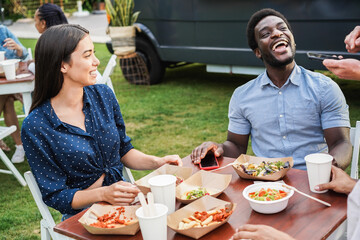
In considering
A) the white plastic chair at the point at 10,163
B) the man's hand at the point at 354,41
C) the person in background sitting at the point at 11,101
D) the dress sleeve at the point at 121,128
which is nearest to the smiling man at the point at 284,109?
the man's hand at the point at 354,41

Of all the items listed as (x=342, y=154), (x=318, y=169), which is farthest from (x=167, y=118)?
(x=318, y=169)

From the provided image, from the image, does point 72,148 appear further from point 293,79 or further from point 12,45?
point 12,45

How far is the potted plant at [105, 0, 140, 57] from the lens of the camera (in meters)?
8.00

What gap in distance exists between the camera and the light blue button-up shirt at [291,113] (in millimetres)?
2887

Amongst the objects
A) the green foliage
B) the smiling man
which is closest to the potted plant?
the green foliage

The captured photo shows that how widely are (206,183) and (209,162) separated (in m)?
0.34

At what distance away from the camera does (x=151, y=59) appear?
27.9 feet

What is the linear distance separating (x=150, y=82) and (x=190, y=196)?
21.7 ft

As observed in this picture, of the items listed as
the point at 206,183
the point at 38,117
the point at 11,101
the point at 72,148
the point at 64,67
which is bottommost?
the point at 11,101

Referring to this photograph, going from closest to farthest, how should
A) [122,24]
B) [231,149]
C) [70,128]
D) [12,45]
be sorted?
[70,128] < [231,149] < [12,45] < [122,24]

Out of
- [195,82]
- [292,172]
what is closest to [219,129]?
[195,82]

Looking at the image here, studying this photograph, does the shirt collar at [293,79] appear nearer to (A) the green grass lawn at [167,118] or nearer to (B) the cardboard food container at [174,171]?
(B) the cardboard food container at [174,171]

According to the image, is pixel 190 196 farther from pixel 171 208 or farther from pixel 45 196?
pixel 45 196

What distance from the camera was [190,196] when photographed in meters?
2.16
